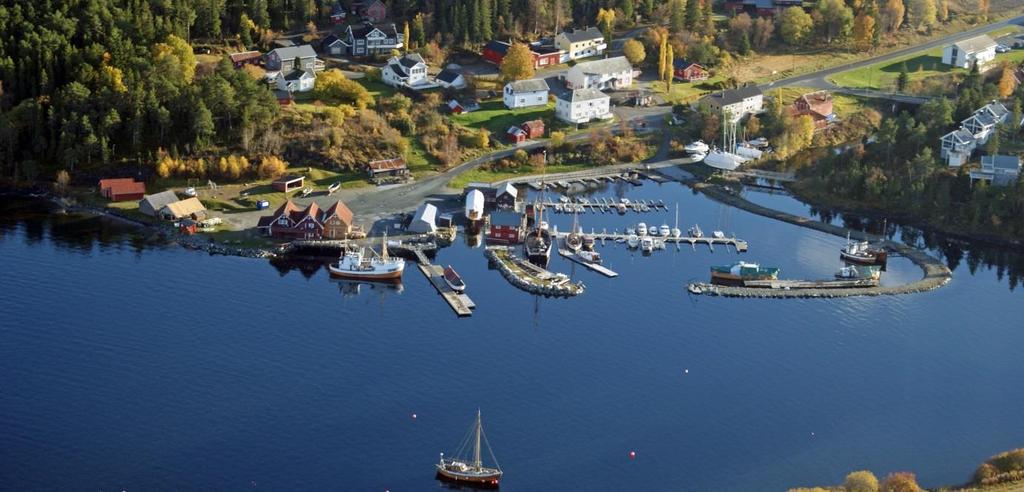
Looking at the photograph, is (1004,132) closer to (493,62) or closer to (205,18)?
(493,62)

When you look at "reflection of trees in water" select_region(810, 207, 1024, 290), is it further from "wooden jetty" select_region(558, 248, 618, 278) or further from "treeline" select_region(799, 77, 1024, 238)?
"wooden jetty" select_region(558, 248, 618, 278)

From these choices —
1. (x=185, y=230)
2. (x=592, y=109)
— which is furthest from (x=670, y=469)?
(x=592, y=109)

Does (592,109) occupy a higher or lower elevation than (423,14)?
lower

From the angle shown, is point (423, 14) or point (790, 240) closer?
point (790, 240)

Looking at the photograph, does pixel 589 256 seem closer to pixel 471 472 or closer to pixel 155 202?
pixel 155 202

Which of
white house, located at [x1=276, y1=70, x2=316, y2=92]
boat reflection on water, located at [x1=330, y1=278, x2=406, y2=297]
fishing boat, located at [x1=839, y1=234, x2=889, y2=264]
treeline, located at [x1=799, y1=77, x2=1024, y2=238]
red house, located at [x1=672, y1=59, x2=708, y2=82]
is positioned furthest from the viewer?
red house, located at [x1=672, y1=59, x2=708, y2=82]

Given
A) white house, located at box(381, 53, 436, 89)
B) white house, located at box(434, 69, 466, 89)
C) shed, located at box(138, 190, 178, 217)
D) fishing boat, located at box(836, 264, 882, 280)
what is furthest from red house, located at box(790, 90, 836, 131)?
shed, located at box(138, 190, 178, 217)
